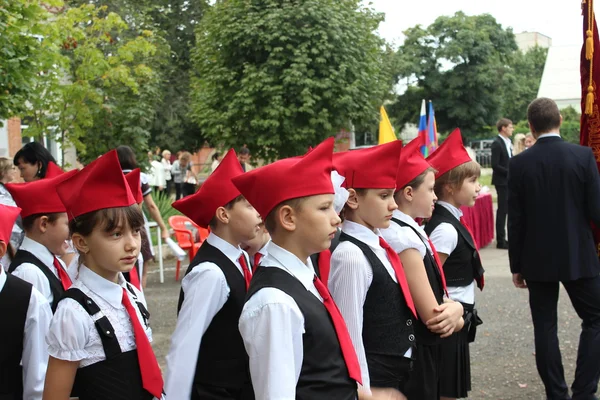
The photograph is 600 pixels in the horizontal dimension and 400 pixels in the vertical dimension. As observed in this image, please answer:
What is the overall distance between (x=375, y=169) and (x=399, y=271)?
0.46 metres

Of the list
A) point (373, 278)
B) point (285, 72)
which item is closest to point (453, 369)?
point (373, 278)

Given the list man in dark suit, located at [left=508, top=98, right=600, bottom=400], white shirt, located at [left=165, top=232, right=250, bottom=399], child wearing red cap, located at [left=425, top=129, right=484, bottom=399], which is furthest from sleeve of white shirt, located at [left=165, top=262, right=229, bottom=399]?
man in dark suit, located at [left=508, top=98, right=600, bottom=400]

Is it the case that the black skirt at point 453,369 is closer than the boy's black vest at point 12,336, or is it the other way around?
the boy's black vest at point 12,336

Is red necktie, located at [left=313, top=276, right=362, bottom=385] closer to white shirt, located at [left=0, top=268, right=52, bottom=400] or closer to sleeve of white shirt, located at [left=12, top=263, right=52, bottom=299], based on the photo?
white shirt, located at [left=0, top=268, right=52, bottom=400]

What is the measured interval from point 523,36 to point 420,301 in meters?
116

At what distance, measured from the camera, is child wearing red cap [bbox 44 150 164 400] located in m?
2.59

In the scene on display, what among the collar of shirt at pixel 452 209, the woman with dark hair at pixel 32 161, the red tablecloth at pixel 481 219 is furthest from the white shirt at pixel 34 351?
the red tablecloth at pixel 481 219

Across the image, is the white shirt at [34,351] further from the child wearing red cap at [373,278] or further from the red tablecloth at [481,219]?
the red tablecloth at [481,219]

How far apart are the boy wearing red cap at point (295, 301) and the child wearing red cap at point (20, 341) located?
3.29 ft

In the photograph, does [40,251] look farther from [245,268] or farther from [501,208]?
[501,208]

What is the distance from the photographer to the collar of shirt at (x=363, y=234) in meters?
3.15

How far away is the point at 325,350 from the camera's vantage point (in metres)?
2.44

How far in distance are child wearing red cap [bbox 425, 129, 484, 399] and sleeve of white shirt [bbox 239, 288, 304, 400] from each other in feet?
6.00

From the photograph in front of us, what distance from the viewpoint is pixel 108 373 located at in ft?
8.73
